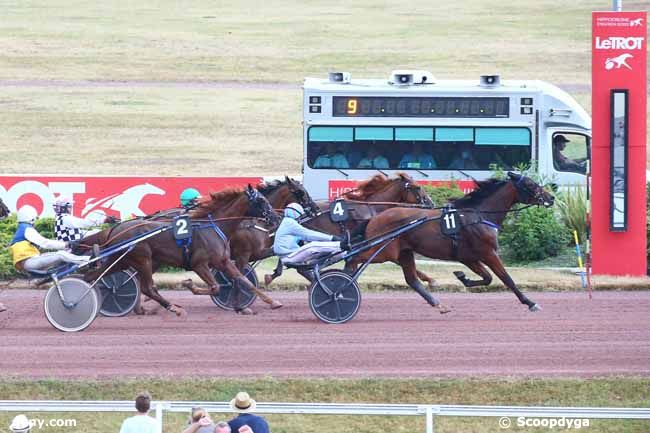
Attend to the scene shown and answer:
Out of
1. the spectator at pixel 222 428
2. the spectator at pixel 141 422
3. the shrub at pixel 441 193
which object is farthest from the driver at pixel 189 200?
the spectator at pixel 222 428

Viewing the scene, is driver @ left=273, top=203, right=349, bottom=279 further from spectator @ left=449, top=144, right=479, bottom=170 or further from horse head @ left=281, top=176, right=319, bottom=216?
spectator @ left=449, top=144, right=479, bottom=170

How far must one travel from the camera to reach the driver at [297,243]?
51.1 ft

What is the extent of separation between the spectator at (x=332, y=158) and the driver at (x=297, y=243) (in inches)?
256

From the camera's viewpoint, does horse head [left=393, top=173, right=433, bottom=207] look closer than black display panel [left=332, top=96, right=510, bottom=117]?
Yes

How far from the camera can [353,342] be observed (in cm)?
1451

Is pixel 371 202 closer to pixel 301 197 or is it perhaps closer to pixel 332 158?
pixel 301 197

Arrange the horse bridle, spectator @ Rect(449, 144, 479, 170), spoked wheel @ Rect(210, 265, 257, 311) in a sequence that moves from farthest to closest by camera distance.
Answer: spectator @ Rect(449, 144, 479, 170), the horse bridle, spoked wheel @ Rect(210, 265, 257, 311)

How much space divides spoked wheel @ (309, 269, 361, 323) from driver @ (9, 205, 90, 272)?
8.29 ft

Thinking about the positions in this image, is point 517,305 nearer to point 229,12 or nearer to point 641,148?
point 641,148

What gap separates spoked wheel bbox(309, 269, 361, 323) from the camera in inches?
607

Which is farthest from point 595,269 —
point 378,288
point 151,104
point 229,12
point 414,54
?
point 229,12

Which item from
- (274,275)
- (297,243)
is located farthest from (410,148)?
(297,243)

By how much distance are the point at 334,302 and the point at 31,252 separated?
10.9ft

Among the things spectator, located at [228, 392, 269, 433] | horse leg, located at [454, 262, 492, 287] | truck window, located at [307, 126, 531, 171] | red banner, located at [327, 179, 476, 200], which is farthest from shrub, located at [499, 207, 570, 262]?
spectator, located at [228, 392, 269, 433]
